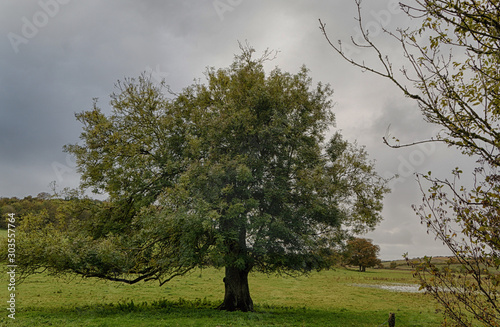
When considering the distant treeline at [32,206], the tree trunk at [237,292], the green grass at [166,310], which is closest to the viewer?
the green grass at [166,310]

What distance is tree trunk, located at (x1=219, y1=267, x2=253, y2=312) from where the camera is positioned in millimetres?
20106

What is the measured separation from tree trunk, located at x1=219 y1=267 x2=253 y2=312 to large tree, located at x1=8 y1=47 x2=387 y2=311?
64 millimetres

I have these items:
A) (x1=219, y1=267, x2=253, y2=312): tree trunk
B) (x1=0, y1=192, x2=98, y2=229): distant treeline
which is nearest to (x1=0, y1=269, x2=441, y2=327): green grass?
(x1=219, y1=267, x2=253, y2=312): tree trunk

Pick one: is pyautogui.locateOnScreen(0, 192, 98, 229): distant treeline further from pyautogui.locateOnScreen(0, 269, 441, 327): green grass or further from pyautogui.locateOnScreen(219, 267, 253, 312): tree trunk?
pyautogui.locateOnScreen(219, 267, 253, 312): tree trunk

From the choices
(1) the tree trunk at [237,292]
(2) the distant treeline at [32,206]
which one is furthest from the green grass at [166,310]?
(2) the distant treeline at [32,206]

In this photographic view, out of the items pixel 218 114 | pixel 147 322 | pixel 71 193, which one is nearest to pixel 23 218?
pixel 71 193

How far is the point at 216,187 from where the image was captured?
664 inches

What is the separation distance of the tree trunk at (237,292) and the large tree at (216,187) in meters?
0.06

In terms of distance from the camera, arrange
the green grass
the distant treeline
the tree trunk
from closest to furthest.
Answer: the green grass < the tree trunk < the distant treeline

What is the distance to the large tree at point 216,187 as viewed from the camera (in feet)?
54.0

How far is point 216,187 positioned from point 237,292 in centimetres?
769

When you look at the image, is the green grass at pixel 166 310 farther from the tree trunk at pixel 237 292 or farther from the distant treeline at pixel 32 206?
the distant treeline at pixel 32 206

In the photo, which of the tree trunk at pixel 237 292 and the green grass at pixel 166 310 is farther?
the tree trunk at pixel 237 292

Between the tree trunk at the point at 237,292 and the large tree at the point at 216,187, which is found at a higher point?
the large tree at the point at 216,187
